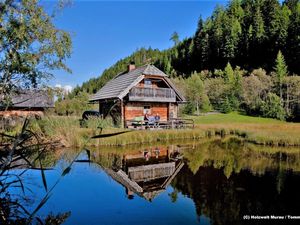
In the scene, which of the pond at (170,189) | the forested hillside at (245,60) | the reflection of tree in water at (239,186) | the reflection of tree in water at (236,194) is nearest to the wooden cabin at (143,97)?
the pond at (170,189)

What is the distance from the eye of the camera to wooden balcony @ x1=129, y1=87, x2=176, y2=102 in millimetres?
25719

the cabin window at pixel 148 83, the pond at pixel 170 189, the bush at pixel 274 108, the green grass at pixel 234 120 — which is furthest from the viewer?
the bush at pixel 274 108

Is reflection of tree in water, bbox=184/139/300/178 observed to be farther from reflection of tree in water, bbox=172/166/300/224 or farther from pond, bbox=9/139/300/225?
reflection of tree in water, bbox=172/166/300/224

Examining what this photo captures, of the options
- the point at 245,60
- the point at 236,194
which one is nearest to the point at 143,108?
the point at 236,194

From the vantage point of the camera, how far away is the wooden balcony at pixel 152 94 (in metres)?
25.7

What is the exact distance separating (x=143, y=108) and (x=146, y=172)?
17.8 metres

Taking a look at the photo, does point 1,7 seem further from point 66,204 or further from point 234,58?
point 234,58

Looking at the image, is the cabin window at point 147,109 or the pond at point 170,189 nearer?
the pond at point 170,189

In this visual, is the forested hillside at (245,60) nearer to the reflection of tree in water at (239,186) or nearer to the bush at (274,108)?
the bush at (274,108)

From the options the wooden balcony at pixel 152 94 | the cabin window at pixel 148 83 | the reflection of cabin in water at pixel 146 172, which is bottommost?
the reflection of cabin in water at pixel 146 172

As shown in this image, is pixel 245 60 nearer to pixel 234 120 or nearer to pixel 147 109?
pixel 234 120

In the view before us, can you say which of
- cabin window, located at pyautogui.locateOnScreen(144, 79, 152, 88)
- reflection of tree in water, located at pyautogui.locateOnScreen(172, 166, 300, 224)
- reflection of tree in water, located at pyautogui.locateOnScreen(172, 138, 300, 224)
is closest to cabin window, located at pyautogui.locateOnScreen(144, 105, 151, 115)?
cabin window, located at pyautogui.locateOnScreen(144, 79, 152, 88)

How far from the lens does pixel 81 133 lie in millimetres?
16547

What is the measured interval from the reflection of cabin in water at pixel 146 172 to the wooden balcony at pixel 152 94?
40.7 feet
